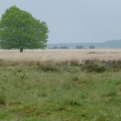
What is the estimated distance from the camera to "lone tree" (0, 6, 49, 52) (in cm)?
5928

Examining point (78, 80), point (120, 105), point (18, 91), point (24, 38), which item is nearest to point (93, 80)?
point (78, 80)

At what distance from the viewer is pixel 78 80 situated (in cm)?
1466

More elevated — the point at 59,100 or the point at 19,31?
the point at 19,31

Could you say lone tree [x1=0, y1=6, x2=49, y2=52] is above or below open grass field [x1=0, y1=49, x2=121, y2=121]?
above

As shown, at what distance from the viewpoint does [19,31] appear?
59.0m

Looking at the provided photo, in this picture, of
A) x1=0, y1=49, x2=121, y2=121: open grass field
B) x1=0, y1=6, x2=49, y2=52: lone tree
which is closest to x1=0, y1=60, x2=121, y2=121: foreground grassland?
x1=0, y1=49, x2=121, y2=121: open grass field

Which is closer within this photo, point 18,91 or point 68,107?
point 68,107

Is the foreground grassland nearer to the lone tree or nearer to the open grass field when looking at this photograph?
the open grass field

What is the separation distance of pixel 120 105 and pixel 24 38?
50.5 metres

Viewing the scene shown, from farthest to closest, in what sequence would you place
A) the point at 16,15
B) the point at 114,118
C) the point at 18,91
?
1. the point at 16,15
2. the point at 18,91
3. the point at 114,118

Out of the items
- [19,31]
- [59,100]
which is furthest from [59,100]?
[19,31]

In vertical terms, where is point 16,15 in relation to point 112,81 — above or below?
above

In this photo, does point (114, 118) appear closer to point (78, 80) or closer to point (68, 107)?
point (68, 107)

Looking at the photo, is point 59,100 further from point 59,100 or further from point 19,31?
point 19,31
